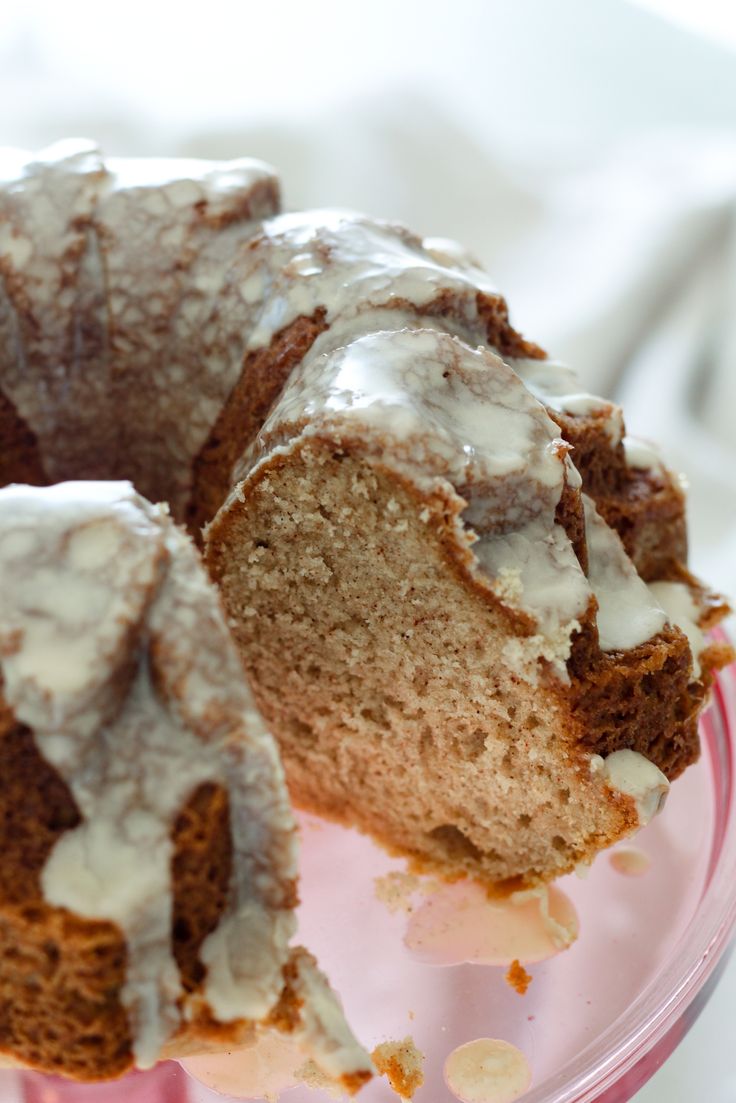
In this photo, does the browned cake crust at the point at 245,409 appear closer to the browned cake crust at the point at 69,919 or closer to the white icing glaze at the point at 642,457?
the white icing glaze at the point at 642,457

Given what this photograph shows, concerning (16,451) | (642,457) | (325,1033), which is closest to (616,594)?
(642,457)

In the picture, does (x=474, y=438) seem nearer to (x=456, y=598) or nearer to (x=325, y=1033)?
(x=456, y=598)

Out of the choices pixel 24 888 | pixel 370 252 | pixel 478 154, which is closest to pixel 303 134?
pixel 478 154

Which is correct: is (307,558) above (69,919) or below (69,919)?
above

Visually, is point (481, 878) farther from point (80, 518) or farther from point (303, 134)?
point (303, 134)

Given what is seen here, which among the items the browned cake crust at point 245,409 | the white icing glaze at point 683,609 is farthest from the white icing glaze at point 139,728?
the white icing glaze at point 683,609
